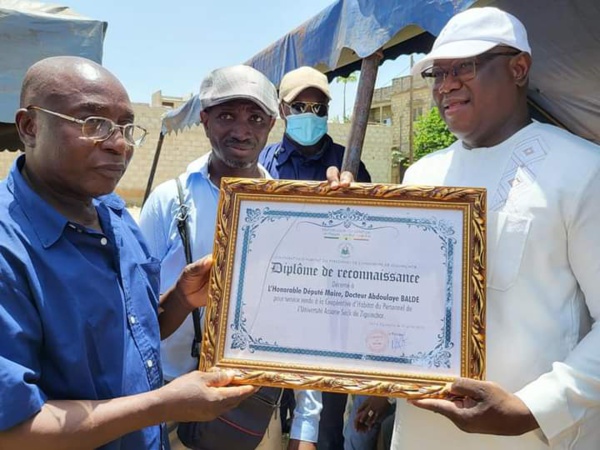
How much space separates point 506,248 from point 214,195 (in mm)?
1195

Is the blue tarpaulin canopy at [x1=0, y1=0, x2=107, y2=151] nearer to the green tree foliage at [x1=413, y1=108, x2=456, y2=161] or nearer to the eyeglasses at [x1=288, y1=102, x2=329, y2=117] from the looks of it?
the eyeglasses at [x1=288, y1=102, x2=329, y2=117]

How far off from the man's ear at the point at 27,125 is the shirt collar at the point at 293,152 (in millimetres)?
2163

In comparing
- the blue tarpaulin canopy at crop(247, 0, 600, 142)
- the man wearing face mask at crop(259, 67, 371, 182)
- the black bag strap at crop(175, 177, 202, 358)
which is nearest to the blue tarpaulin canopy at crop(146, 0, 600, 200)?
the blue tarpaulin canopy at crop(247, 0, 600, 142)

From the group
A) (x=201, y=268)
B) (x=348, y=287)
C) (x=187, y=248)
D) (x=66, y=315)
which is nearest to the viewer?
(x=66, y=315)

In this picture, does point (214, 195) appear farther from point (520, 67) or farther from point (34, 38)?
point (34, 38)

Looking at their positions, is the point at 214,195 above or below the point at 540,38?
below

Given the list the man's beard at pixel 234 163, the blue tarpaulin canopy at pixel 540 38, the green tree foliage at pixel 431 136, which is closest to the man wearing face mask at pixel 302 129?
the blue tarpaulin canopy at pixel 540 38

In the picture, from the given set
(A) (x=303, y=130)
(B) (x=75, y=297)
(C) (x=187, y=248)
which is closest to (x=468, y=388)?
(B) (x=75, y=297)

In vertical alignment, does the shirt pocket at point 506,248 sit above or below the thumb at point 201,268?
above

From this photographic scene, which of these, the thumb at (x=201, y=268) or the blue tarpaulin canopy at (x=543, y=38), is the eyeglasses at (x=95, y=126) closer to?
the thumb at (x=201, y=268)

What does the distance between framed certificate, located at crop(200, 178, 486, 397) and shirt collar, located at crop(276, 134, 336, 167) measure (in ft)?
6.00

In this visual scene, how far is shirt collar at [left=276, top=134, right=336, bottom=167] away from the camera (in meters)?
3.43

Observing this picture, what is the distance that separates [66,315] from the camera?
1.22m

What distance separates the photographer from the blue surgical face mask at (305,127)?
334cm
